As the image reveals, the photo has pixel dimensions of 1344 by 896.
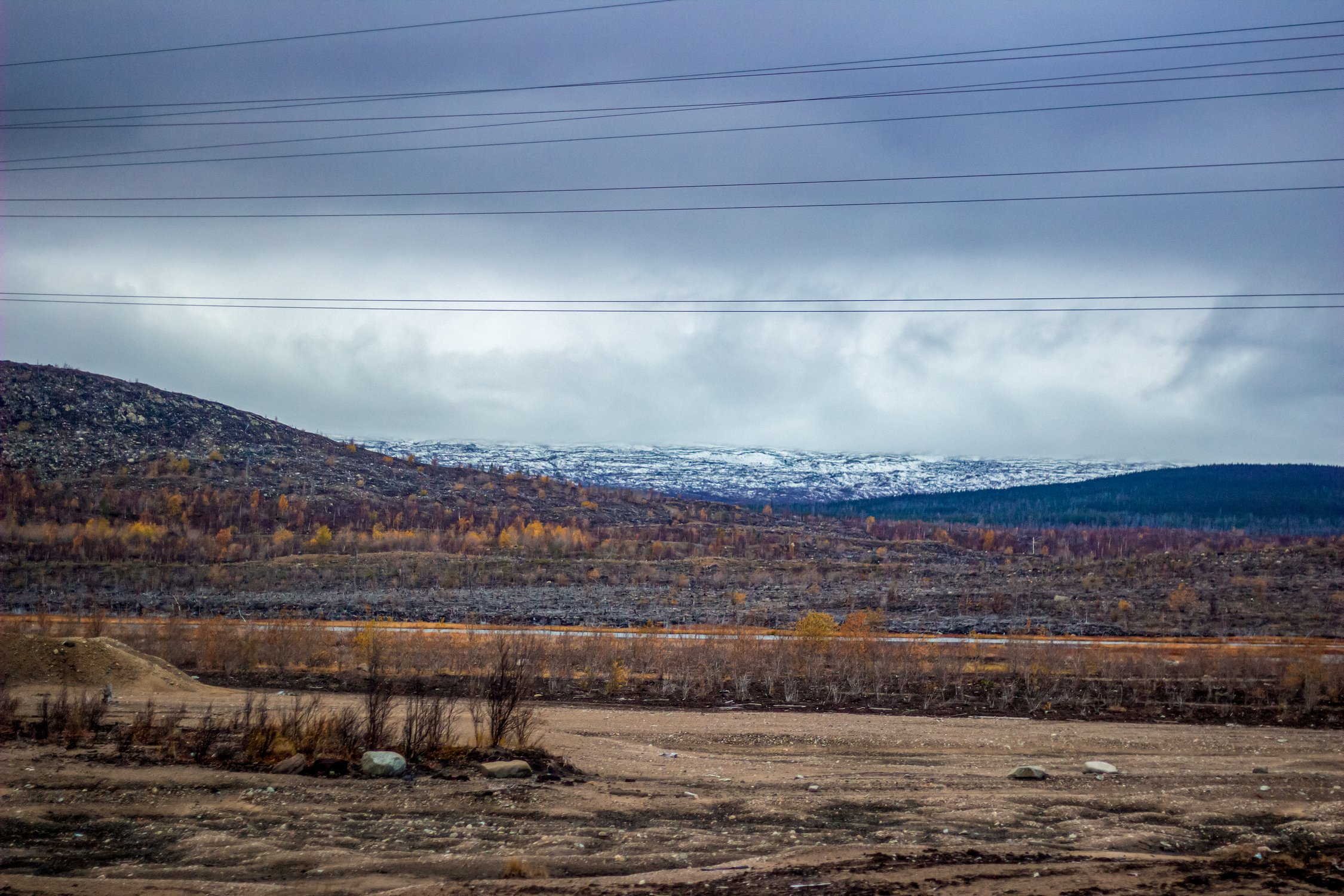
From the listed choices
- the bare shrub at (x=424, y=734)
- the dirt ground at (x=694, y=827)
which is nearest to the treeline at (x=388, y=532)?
the dirt ground at (x=694, y=827)

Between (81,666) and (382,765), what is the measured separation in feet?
49.4

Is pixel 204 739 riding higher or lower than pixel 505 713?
lower

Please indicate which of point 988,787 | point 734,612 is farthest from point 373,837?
point 734,612

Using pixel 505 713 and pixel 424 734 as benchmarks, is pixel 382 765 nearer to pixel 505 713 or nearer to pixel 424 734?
pixel 424 734

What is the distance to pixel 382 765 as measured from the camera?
46.7 ft

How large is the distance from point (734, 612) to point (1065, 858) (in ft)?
132

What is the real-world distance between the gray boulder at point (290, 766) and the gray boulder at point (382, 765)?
922mm

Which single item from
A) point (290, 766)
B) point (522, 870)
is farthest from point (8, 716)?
point (522, 870)

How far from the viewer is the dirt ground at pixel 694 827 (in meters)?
10.1

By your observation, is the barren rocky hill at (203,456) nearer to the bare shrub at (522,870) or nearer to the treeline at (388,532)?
the treeline at (388,532)

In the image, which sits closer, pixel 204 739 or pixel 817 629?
pixel 204 739

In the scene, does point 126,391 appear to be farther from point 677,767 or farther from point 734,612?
point 677,767

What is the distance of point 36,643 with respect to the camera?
24125mm

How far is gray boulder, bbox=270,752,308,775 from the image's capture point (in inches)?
553
